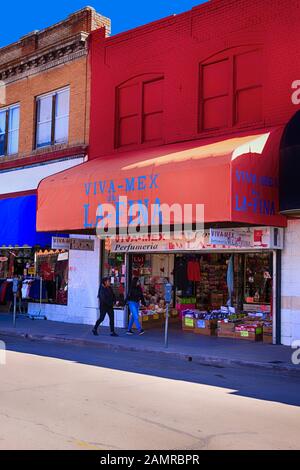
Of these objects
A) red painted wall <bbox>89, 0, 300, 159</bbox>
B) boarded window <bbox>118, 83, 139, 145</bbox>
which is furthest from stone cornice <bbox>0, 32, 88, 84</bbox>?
boarded window <bbox>118, 83, 139, 145</bbox>

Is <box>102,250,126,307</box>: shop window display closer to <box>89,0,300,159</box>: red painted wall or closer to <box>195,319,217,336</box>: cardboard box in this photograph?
<box>195,319,217,336</box>: cardboard box

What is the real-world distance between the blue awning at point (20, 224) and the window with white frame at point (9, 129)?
3025 millimetres

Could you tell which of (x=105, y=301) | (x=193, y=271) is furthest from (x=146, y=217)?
(x=193, y=271)

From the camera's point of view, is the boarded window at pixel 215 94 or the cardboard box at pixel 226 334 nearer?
the cardboard box at pixel 226 334

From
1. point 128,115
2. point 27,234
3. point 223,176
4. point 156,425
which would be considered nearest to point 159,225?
point 223,176

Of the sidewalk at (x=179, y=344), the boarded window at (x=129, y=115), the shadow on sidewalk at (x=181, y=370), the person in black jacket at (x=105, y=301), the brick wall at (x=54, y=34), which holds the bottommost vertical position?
the shadow on sidewalk at (x=181, y=370)

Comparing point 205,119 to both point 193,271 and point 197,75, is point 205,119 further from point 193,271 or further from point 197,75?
point 193,271

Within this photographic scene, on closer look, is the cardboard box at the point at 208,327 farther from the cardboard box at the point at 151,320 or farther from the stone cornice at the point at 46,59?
the stone cornice at the point at 46,59

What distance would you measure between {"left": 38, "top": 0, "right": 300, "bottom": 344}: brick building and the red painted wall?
3 centimetres

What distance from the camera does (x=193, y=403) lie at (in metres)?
7.87

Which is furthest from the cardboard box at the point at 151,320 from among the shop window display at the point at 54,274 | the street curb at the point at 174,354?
the shop window display at the point at 54,274

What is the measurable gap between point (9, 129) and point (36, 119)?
1.91 m

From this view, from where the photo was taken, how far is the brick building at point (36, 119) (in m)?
19.0

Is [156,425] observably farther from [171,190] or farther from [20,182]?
[20,182]
